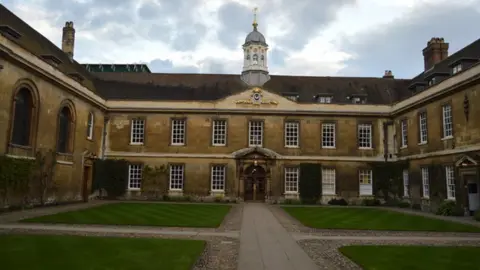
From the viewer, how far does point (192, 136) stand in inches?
1176

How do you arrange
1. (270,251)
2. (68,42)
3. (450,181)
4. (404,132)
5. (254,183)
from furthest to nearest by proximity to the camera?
(68,42), (254,183), (404,132), (450,181), (270,251)

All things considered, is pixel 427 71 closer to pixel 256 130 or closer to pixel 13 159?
pixel 256 130

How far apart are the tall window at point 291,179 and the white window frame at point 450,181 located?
1043 cm

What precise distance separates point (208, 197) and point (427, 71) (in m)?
20.1

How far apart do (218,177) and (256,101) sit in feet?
21.4

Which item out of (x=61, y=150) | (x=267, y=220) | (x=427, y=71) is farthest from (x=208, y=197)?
(x=427, y=71)

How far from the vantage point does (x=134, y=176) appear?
2977cm

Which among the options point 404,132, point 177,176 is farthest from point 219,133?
point 404,132

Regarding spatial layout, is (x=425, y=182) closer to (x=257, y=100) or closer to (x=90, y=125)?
(x=257, y=100)

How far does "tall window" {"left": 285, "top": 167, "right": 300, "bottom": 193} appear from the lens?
29422 millimetres

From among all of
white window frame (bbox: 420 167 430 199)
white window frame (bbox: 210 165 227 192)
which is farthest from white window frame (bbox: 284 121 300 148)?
white window frame (bbox: 420 167 430 199)

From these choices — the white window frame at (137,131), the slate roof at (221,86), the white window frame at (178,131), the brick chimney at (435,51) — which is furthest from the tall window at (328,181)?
the white window frame at (137,131)

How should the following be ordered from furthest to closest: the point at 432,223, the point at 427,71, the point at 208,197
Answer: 1. the point at 427,71
2. the point at 208,197
3. the point at 432,223

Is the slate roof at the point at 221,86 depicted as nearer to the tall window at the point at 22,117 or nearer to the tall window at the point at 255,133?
the tall window at the point at 255,133
